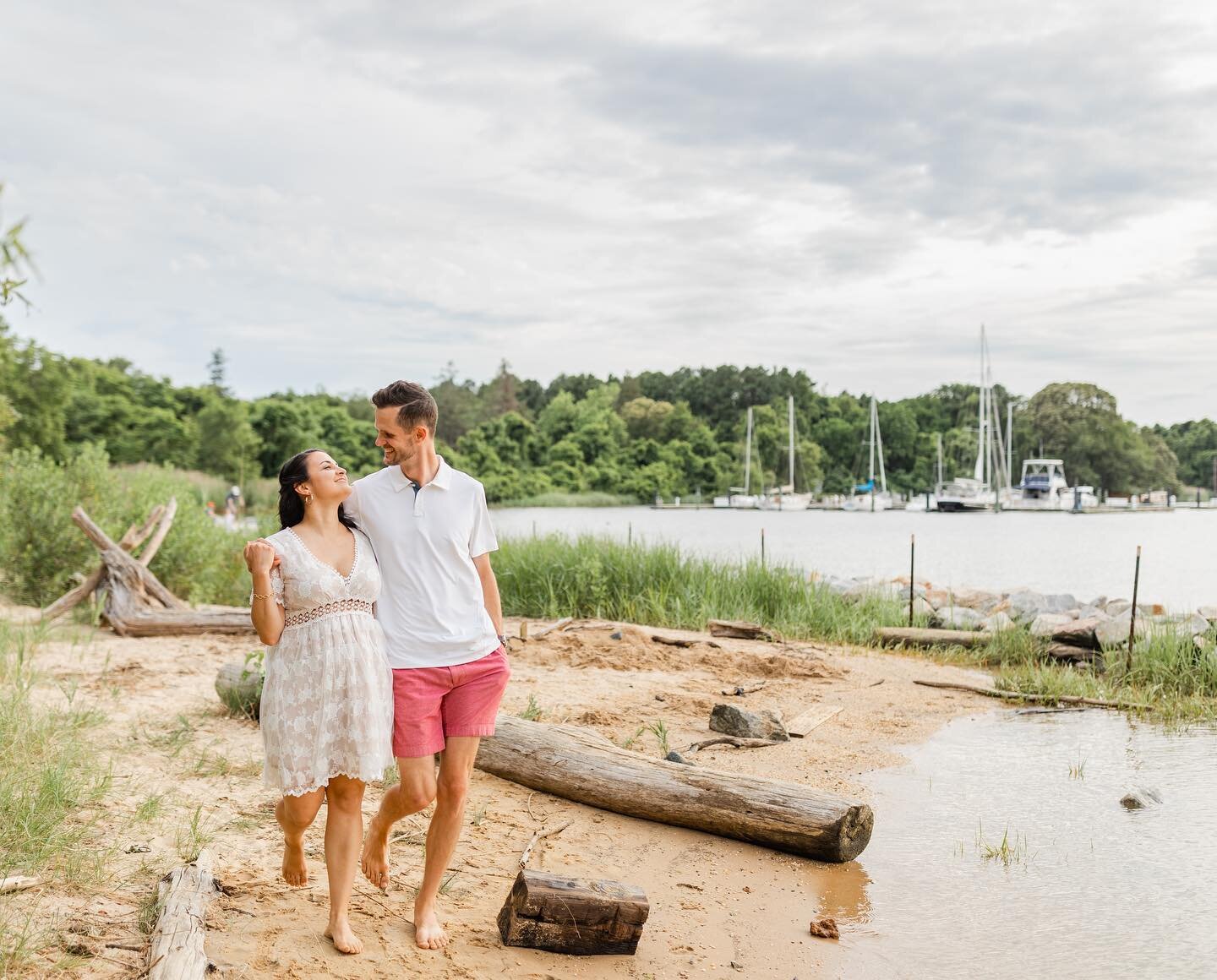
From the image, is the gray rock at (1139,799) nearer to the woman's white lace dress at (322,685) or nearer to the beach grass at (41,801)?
the woman's white lace dress at (322,685)

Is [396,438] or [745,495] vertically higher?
[396,438]

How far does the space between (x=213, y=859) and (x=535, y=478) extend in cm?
5887

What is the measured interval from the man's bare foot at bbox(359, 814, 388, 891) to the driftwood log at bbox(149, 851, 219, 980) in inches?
22.8

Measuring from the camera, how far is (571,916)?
393 centimetres

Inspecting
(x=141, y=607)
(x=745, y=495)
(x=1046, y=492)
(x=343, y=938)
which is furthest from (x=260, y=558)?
(x=1046, y=492)

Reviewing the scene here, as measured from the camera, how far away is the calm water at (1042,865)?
442 centimetres

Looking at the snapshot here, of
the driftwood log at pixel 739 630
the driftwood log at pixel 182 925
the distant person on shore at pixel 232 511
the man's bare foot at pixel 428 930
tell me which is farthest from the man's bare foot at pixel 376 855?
the distant person on shore at pixel 232 511

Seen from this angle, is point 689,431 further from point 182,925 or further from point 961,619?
point 182,925

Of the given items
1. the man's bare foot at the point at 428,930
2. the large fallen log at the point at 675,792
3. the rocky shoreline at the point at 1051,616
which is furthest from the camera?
the rocky shoreline at the point at 1051,616

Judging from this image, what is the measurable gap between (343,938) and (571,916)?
85 centimetres

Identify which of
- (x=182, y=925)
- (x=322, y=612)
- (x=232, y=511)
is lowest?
(x=182, y=925)

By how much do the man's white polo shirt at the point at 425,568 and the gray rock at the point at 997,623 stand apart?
380 inches

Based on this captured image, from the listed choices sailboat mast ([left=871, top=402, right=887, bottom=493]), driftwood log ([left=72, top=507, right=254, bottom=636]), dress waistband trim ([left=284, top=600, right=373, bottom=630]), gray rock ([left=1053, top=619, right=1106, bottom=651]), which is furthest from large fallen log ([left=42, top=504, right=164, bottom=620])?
sailboat mast ([left=871, top=402, right=887, bottom=493])

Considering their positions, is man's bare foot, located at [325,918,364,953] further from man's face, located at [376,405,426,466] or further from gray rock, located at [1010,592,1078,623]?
gray rock, located at [1010,592,1078,623]
